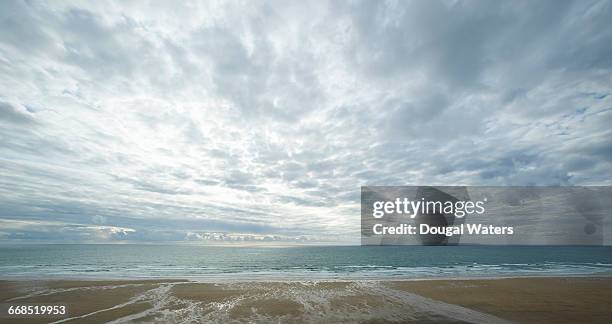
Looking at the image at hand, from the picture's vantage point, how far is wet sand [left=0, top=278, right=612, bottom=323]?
1731 centimetres

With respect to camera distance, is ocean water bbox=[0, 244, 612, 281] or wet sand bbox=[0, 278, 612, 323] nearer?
wet sand bbox=[0, 278, 612, 323]

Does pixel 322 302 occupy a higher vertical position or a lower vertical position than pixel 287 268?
higher

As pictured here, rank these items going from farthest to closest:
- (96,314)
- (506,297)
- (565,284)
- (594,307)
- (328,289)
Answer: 1. (565,284)
2. (328,289)
3. (506,297)
4. (594,307)
5. (96,314)

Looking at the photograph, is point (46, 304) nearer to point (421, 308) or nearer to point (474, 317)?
point (421, 308)

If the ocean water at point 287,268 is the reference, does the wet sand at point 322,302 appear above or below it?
above

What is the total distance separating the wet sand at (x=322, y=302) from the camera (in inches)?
682

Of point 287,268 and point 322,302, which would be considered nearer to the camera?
point 322,302

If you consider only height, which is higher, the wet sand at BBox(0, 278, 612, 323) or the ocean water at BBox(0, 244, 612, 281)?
the wet sand at BBox(0, 278, 612, 323)

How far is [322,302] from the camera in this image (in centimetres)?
2155

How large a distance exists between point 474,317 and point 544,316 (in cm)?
469

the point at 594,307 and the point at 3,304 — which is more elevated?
the point at 594,307

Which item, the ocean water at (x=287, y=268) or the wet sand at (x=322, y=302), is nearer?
the wet sand at (x=322, y=302)

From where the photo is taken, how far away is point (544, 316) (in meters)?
17.2

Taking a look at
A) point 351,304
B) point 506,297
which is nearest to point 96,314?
point 351,304
